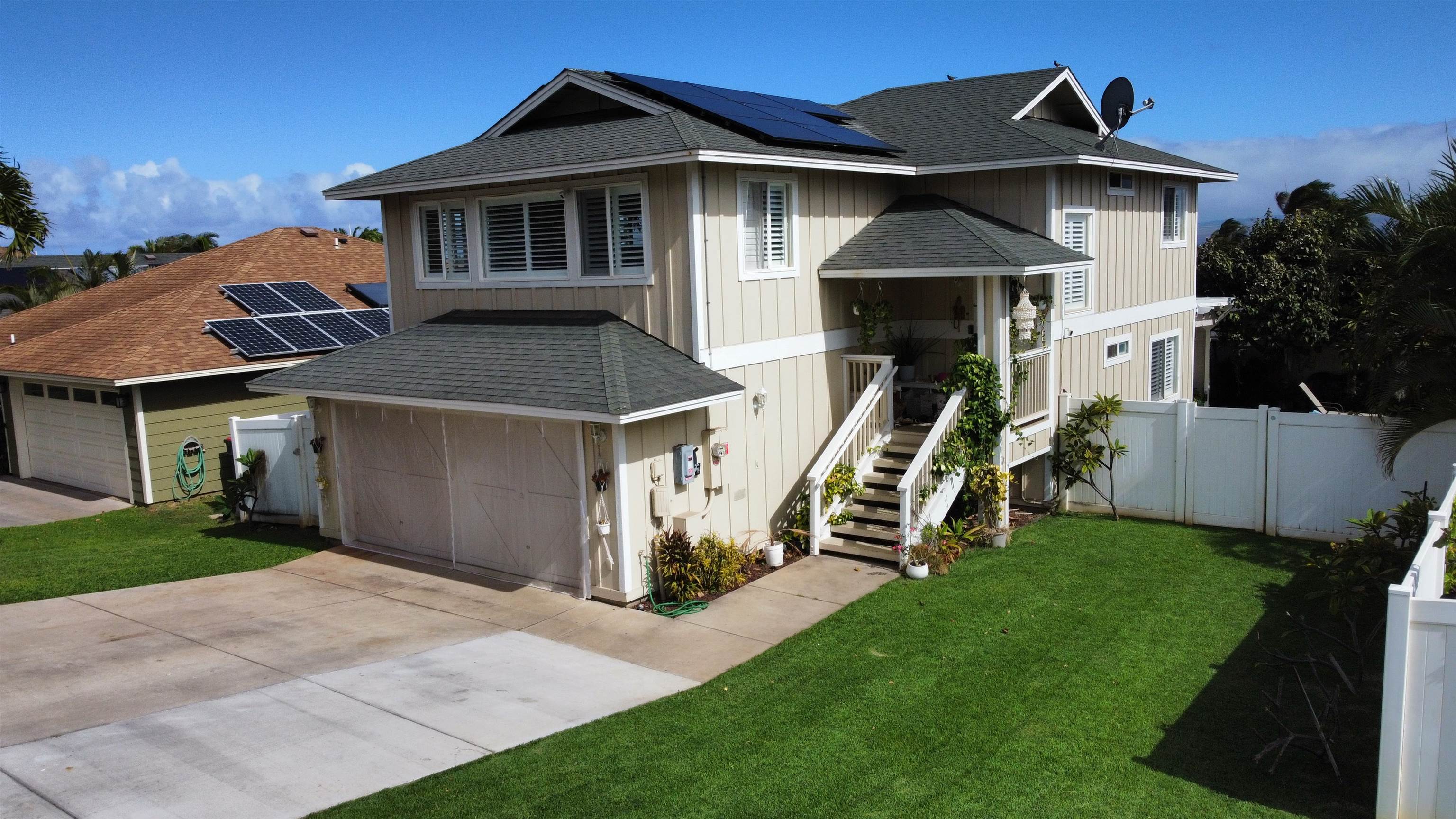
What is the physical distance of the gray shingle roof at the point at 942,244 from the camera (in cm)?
1277

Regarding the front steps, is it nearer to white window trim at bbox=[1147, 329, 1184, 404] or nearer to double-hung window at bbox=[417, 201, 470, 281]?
double-hung window at bbox=[417, 201, 470, 281]

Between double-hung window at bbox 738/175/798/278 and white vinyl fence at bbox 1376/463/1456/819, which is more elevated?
double-hung window at bbox 738/175/798/278

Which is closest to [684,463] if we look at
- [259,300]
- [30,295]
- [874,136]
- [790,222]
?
[790,222]

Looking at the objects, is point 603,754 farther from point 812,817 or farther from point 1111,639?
point 1111,639

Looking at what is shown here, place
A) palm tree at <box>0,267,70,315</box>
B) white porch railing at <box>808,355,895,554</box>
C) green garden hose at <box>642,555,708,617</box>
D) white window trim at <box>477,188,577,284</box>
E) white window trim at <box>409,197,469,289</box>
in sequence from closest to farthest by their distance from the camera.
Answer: green garden hose at <box>642,555,708,617</box> < white window trim at <box>477,188,577,284</box> < white porch railing at <box>808,355,895,554</box> < white window trim at <box>409,197,469,289</box> < palm tree at <box>0,267,70,315</box>

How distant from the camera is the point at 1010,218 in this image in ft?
48.0

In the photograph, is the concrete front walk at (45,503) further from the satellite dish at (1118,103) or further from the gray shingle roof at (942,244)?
the satellite dish at (1118,103)

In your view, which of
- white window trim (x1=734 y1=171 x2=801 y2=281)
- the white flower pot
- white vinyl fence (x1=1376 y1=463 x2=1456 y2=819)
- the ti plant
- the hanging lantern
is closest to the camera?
white vinyl fence (x1=1376 y1=463 x2=1456 y2=819)

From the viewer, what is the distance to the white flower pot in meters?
12.4

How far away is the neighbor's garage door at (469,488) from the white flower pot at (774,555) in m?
2.31

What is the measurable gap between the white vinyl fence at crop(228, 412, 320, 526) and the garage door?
325 centimetres

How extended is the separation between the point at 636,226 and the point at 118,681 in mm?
7003

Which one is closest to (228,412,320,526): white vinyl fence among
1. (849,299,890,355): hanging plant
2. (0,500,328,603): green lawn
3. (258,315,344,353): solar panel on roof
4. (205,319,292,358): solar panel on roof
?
(0,500,328,603): green lawn

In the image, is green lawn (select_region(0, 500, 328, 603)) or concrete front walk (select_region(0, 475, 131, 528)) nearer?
green lawn (select_region(0, 500, 328, 603))
